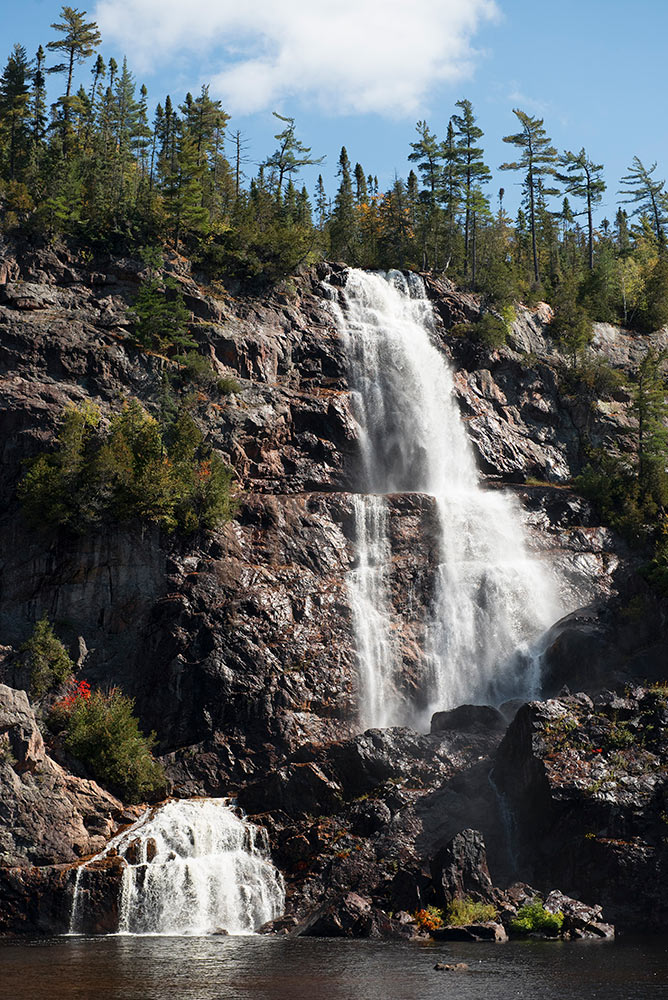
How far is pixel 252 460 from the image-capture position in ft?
178

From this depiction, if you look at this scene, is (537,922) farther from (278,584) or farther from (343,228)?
(343,228)

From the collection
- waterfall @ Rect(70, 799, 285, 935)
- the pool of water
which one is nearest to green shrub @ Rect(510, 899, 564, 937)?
the pool of water

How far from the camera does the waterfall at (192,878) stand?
3231 centimetres

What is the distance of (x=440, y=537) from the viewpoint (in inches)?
2034

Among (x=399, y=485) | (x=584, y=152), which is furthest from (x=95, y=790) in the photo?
(x=584, y=152)

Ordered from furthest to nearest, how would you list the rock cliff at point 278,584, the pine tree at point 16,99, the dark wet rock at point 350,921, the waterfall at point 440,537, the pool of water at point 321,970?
the pine tree at point 16,99
the waterfall at point 440,537
the rock cliff at point 278,584
the dark wet rock at point 350,921
the pool of water at point 321,970

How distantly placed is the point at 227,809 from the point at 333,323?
116 ft

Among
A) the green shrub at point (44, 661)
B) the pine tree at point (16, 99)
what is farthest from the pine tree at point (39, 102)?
the green shrub at point (44, 661)

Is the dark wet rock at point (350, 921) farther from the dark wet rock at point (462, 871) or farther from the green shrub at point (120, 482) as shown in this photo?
the green shrub at point (120, 482)

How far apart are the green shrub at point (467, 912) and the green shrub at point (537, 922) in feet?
2.74

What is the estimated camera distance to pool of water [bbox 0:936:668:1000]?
2078 centimetres

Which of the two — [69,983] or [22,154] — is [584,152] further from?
[69,983]

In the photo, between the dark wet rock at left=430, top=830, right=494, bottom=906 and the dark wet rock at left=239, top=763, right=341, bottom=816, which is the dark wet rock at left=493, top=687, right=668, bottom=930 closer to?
the dark wet rock at left=430, top=830, right=494, bottom=906

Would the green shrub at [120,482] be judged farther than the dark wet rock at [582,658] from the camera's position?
Yes
